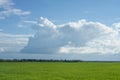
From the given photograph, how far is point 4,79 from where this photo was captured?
28281 mm

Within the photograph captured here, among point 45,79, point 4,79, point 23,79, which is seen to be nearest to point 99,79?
point 45,79

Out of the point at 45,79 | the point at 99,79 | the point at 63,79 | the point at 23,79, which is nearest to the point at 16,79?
the point at 23,79

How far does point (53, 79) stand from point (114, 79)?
6.02 meters

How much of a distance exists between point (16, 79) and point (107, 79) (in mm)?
8892

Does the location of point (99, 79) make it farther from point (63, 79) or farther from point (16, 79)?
point (16, 79)

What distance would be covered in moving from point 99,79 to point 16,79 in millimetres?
8252

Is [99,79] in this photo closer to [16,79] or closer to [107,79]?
[107,79]

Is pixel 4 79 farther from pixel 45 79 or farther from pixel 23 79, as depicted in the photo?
pixel 45 79

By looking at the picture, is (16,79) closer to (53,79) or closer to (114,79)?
(53,79)

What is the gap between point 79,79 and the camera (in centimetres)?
2912

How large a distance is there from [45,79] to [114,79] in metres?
6.81

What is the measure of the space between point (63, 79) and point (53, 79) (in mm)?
1050

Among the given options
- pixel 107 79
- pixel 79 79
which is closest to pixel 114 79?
pixel 107 79

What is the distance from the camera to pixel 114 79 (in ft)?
94.2
